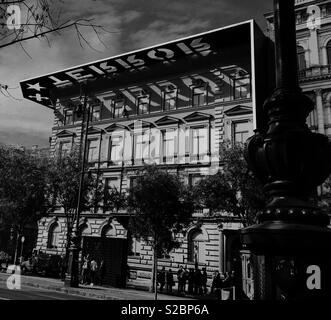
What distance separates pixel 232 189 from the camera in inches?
864

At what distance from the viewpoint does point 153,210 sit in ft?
76.7

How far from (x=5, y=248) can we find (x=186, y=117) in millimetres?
34714

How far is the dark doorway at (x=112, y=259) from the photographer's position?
23.5m

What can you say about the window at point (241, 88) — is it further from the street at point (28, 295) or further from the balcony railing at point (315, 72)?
the street at point (28, 295)

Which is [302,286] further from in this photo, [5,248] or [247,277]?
[5,248]

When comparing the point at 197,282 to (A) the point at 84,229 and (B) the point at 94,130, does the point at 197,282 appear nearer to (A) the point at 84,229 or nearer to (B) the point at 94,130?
(A) the point at 84,229

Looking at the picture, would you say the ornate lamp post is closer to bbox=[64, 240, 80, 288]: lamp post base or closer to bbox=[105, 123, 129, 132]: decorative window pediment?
bbox=[64, 240, 80, 288]: lamp post base

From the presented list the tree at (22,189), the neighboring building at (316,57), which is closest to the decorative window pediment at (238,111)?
the neighboring building at (316,57)

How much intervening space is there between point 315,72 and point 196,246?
50.7 ft

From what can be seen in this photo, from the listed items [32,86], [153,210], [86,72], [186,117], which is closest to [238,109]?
[186,117]

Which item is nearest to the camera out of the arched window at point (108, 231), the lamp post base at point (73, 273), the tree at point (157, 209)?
the lamp post base at point (73, 273)

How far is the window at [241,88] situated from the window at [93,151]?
14057 millimetres

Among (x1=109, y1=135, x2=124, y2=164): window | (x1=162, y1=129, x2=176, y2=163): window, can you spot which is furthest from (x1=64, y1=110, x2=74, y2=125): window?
(x1=162, y1=129, x2=176, y2=163): window

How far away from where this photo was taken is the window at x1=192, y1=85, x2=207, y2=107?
106 ft
